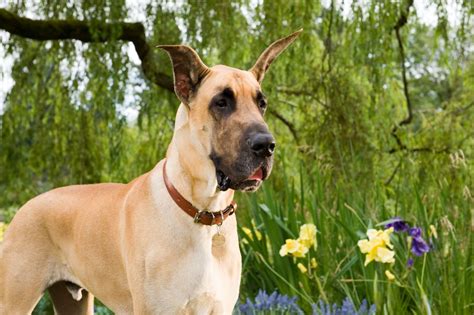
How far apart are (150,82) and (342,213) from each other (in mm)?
2739

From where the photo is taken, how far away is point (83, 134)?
7.12 m

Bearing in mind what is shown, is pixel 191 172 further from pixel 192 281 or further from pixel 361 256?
pixel 361 256

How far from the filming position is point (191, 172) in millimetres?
3283

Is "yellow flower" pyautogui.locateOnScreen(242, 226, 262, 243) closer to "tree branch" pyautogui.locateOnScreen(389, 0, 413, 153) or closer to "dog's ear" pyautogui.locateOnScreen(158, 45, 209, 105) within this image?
"dog's ear" pyautogui.locateOnScreen(158, 45, 209, 105)

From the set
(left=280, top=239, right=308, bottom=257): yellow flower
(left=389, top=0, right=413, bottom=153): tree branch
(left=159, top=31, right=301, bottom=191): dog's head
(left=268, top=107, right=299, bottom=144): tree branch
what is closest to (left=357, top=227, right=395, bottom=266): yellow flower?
(left=280, top=239, right=308, bottom=257): yellow flower

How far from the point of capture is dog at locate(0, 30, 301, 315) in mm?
3088

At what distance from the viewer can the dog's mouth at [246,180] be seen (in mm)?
3057

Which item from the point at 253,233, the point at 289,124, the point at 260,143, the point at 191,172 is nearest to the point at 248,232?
the point at 253,233

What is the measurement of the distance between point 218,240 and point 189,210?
16 cm

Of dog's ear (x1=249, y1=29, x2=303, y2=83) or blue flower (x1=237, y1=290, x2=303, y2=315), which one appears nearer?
dog's ear (x1=249, y1=29, x2=303, y2=83)

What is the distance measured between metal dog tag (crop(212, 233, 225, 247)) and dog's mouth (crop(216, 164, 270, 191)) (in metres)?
0.27

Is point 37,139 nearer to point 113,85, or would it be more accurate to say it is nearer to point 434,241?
point 113,85

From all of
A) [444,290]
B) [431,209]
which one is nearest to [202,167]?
[444,290]

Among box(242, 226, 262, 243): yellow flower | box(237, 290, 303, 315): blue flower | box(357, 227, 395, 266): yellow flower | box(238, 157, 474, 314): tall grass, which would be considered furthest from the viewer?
box(242, 226, 262, 243): yellow flower
